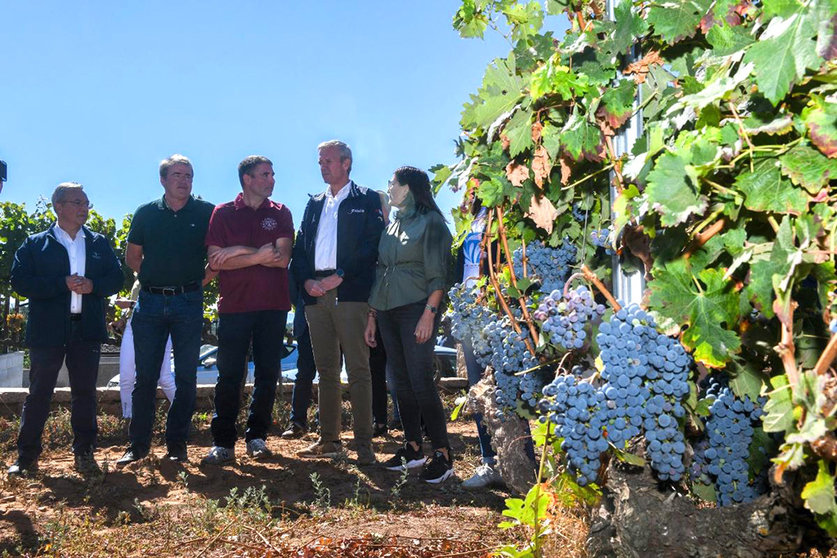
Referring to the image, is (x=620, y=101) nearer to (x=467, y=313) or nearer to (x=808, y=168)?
(x=808, y=168)

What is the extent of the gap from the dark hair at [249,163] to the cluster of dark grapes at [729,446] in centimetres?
411

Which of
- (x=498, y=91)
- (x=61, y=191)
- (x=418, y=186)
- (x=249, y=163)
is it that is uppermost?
(x=249, y=163)

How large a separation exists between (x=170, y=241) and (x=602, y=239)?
392 centimetres

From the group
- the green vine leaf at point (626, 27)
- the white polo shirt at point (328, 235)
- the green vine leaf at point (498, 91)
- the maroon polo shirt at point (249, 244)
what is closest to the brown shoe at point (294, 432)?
the maroon polo shirt at point (249, 244)

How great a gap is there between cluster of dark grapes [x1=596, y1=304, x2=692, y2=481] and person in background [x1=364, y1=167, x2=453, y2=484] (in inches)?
109

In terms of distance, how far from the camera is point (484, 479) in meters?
4.32

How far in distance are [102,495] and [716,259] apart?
4.10 meters

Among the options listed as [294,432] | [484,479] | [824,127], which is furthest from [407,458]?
[824,127]

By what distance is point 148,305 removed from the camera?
16.4 feet

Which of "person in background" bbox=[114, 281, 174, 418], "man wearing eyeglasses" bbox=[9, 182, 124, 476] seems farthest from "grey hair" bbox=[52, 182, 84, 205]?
"person in background" bbox=[114, 281, 174, 418]

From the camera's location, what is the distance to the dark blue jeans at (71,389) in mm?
4926

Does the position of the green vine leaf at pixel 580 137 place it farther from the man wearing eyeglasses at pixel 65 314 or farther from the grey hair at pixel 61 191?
the grey hair at pixel 61 191

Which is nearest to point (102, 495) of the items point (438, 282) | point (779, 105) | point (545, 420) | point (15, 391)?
point (438, 282)

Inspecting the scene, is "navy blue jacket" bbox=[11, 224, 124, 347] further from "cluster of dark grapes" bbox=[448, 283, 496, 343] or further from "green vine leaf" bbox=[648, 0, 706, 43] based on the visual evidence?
"green vine leaf" bbox=[648, 0, 706, 43]
